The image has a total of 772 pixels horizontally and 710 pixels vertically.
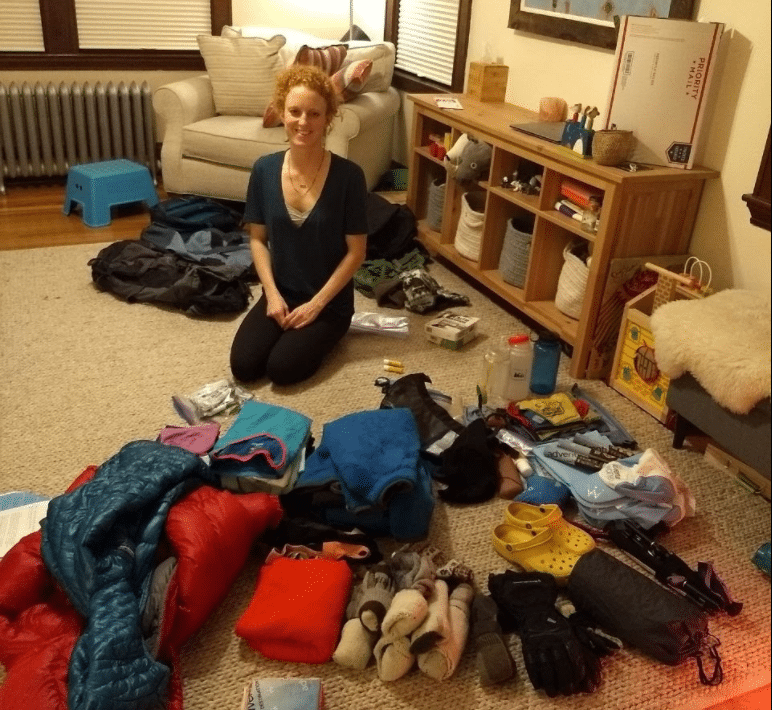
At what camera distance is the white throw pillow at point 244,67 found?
400 cm

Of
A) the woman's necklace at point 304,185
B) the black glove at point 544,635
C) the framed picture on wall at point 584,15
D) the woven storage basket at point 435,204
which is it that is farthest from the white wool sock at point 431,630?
the woven storage basket at point 435,204

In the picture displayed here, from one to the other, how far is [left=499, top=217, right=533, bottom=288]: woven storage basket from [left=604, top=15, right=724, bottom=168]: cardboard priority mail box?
0.53 m

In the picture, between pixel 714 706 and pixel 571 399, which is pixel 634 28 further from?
pixel 714 706

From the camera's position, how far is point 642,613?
1.57m

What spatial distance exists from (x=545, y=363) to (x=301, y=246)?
0.85 metres

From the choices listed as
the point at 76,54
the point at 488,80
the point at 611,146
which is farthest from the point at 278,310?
the point at 76,54

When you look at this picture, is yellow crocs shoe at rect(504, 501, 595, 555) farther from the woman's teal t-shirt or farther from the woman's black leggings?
the woman's teal t-shirt

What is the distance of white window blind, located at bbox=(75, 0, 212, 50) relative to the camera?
4309 mm

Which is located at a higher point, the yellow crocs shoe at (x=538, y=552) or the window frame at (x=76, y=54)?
the window frame at (x=76, y=54)

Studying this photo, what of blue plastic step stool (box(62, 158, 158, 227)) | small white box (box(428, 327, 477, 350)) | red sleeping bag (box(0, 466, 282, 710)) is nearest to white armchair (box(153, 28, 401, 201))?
blue plastic step stool (box(62, 158, 158, 227))

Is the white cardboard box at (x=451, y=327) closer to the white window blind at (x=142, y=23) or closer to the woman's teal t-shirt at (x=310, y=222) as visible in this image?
the woman's teal t-shirt at (x=310, y=222)

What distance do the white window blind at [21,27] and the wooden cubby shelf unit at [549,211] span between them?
218cm

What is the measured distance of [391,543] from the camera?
185 centimetres

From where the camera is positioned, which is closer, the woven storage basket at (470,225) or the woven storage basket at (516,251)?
the woven storage basket at (516,251)
